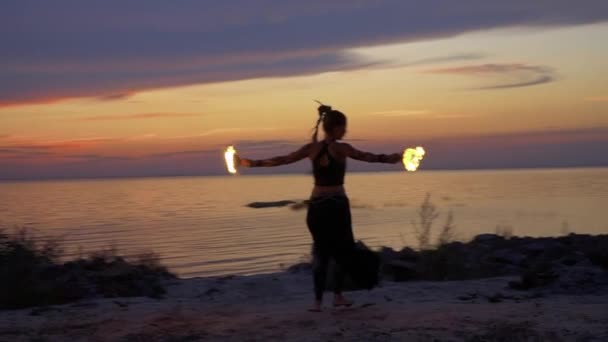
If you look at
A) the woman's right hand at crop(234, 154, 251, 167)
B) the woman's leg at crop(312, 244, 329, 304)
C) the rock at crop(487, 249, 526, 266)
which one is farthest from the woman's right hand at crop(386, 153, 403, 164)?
the rock at crop(487, 249, 526, 266)

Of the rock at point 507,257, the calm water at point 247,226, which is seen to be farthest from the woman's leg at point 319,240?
the calm water at point 247,226

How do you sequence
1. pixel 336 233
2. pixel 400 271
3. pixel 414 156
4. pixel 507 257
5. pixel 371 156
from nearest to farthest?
pixel 414 156
pixel 371 156
pixel 336 233
pixel 400 271
pixel 507 257

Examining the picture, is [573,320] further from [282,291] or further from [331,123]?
[282,291]

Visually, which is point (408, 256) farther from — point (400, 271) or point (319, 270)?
point (319, 270)

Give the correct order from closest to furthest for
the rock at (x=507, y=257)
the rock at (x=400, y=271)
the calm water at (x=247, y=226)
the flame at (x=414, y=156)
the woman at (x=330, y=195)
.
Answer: the flame at (x=414, y=156) < the woman at (x=330, y=195) < the rock at (x=400, y=271) < the rock at (x=507, y=257) < the calm water at (x=247, y=226)

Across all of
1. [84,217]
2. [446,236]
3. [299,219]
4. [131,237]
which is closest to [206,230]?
[131,237]

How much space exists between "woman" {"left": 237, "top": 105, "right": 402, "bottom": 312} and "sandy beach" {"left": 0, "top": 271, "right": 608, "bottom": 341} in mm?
590

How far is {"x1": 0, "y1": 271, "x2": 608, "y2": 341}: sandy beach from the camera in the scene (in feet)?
24.4

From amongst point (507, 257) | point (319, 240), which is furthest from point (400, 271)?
point (319, 240)

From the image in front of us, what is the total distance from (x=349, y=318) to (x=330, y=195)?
4.11 ft

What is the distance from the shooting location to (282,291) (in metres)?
11.9

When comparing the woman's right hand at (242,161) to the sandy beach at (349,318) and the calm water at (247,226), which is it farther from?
the calm water at (247,226)

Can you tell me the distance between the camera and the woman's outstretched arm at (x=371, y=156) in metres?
8.15

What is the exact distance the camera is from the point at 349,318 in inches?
320
